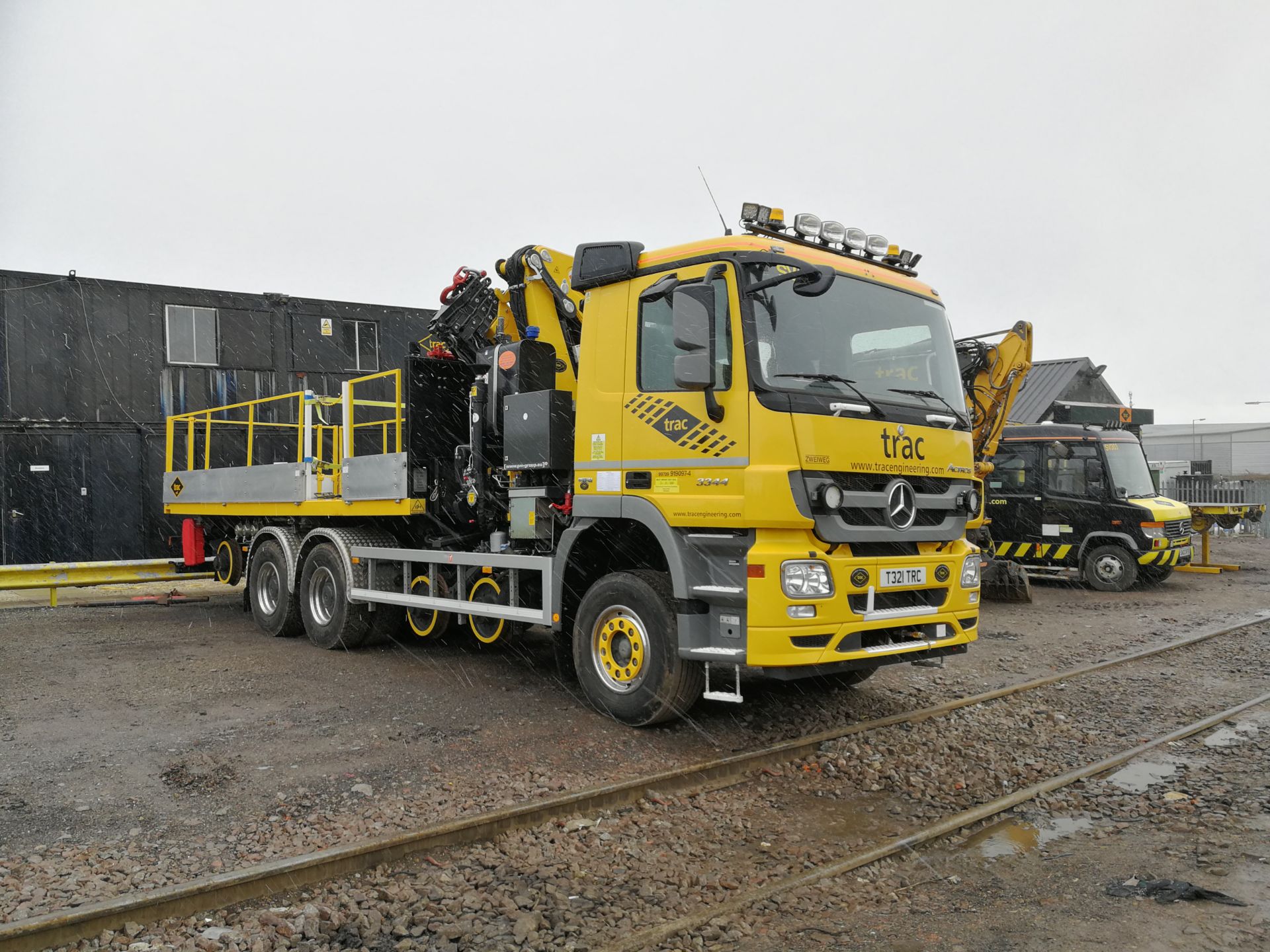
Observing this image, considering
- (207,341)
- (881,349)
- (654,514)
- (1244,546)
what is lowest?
(1244,546)

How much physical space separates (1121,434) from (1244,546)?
11.4 metres

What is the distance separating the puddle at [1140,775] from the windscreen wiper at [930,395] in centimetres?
232

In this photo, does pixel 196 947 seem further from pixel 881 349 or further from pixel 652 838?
pixel 881 349

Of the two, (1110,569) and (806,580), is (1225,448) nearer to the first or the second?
(1110,569)

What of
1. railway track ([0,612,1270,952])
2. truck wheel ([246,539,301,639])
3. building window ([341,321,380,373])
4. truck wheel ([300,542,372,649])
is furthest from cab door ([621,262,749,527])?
building window ([341,321,380,373])

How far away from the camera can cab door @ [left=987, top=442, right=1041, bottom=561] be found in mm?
15180

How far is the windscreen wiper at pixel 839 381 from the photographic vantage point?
17.8ft

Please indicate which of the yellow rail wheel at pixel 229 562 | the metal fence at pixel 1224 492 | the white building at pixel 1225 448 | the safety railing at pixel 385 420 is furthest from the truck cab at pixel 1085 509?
the white building at pixel 1225 448

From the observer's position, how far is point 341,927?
3.44 metres

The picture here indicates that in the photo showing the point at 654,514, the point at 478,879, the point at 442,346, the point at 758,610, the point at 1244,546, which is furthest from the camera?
the point at 1244,546

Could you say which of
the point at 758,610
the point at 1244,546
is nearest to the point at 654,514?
the point at 758,610

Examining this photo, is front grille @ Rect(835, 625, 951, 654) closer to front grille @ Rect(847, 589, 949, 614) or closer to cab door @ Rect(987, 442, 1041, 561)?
front grille @ Rect(847, 589, 949, 614)

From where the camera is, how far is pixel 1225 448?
52.0 meters

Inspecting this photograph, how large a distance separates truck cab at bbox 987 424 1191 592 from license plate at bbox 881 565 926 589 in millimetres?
10016
